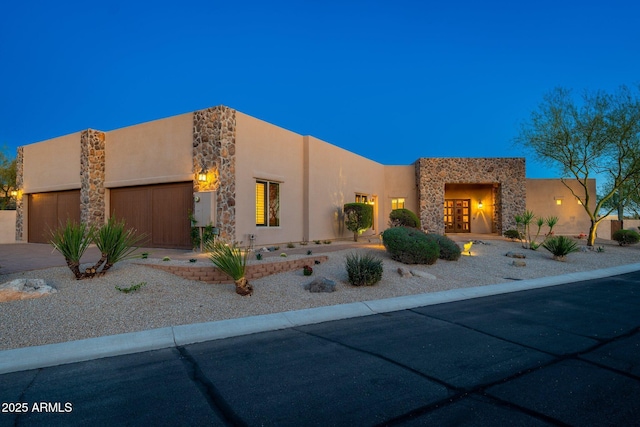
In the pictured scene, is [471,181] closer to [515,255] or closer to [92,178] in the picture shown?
[515,255]

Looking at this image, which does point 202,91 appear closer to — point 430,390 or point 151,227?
point 151,227

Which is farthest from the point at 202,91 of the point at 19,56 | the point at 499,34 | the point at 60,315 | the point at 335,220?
the point at 60,315

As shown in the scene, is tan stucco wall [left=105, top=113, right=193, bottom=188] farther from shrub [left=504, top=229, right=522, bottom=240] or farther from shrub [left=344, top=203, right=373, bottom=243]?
shrub [left=504, top=229, right=522, bottom=240]

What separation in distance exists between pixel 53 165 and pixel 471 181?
21.6 metres

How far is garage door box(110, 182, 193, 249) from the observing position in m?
12.1

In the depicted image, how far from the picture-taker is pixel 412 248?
9789 millimetres

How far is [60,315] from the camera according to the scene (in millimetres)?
5227

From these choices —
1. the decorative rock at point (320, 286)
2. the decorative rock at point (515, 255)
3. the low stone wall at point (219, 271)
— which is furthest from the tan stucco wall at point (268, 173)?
the decorative rock at point (515, 255)

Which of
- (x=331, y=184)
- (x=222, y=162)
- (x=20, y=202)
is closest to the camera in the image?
(x=222, y=162)

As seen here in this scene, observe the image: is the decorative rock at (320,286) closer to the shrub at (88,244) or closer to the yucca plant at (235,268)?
the yucca plant at (235,268)

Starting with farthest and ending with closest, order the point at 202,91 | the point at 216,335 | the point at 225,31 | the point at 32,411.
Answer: the point at 202,91 → the point at 225,31 → the point at 216,335 → the point at 32,411

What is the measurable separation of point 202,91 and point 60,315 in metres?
117

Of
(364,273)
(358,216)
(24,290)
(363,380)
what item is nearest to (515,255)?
(358,216)

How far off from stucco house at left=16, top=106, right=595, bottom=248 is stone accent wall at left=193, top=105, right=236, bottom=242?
0.10 feet
